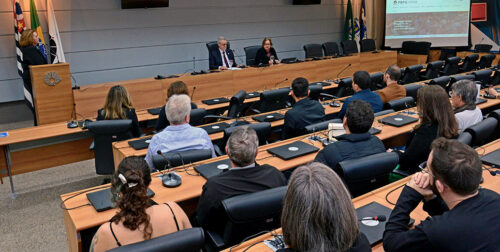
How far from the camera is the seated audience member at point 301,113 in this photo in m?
4.35

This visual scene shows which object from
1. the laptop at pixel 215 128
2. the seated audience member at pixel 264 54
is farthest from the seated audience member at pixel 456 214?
the seated audience member at pixel 264 54

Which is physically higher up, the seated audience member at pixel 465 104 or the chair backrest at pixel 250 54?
the chair backrest at pixel 250 54

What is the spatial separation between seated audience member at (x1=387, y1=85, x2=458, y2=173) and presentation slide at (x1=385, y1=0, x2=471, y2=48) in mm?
9451

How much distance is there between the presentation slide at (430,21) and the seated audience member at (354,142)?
33.0ft

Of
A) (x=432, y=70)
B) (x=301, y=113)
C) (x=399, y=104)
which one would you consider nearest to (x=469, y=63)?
(x=432, y=70)

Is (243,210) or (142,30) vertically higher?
(142,30)

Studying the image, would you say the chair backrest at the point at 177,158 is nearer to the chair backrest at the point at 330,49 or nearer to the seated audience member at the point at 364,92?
the seated audience member at the point at 364,92

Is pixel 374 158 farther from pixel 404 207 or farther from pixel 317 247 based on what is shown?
pixel 317 247

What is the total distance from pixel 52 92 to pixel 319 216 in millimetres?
6000

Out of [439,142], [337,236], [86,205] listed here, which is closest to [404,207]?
[439,142]

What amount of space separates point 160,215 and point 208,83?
5.50 metres

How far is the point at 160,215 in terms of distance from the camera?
2021mm

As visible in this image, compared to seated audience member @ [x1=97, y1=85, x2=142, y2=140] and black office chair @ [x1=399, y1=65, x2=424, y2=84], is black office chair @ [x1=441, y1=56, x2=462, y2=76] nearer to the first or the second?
black office chair @ [x1=399, y1=65, x2=424, y2=84]

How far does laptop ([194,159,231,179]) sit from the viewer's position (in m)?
3.04
